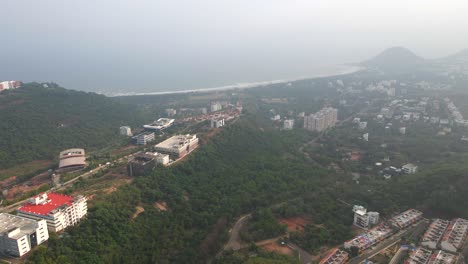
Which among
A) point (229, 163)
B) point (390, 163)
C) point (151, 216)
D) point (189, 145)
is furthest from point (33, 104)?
point (390, 163)

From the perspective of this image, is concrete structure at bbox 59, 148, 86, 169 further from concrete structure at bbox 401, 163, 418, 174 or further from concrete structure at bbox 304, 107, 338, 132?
concrete structure at bbox 304, 107, 338, 132

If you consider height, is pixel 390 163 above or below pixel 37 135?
below

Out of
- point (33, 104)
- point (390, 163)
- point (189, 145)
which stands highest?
point (33, 104)

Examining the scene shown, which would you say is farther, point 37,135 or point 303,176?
point 37,135

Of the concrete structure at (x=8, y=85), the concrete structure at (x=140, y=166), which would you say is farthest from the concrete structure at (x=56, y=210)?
the concrete structure at (x=8, y=85)

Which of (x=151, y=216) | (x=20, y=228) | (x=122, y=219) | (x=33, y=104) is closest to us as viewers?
(x=20, y=228)

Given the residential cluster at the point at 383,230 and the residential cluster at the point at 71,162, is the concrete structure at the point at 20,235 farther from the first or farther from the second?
the residential cluster at the point at 383,230

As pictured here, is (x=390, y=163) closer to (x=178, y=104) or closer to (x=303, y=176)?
(x=303, y=176)
